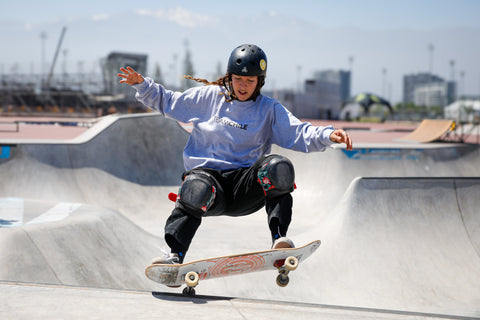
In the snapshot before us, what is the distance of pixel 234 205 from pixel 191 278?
63 centimetres

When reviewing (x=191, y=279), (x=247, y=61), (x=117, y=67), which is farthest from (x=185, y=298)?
(x=117, y=67)

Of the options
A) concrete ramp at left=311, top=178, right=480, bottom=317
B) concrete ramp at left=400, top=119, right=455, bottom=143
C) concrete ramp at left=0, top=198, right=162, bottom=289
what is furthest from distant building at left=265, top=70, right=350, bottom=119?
concrete ramp at left=0, top=198, right=162, bottom=289

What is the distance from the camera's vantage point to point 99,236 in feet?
20.4

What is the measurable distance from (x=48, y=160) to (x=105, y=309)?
24.6 feet

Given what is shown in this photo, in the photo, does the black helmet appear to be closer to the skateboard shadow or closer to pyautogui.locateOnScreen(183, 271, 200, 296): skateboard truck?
pyautogui.locateOnScreen(183, 271, 200, 296): skateboard truck

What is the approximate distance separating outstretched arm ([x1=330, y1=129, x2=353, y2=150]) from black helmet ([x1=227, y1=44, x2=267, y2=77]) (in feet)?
2.31

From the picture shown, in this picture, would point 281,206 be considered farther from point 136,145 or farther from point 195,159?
point 136,145

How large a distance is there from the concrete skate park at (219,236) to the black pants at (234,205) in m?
0.41

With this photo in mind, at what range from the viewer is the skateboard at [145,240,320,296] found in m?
3.25

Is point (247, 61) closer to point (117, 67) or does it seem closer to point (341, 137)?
point (341, 137)

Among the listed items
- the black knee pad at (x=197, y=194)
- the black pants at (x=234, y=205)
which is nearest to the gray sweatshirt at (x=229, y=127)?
the black pants at (x=234, y=205)

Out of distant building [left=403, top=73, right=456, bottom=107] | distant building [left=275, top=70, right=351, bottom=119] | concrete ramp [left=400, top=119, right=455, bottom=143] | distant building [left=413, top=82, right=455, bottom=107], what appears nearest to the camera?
concrete ramp [left=400, top=119, right=455, bottom=143]

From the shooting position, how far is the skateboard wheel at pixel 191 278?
3.20 meters

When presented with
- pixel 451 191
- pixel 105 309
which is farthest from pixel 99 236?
pixel 451 191
